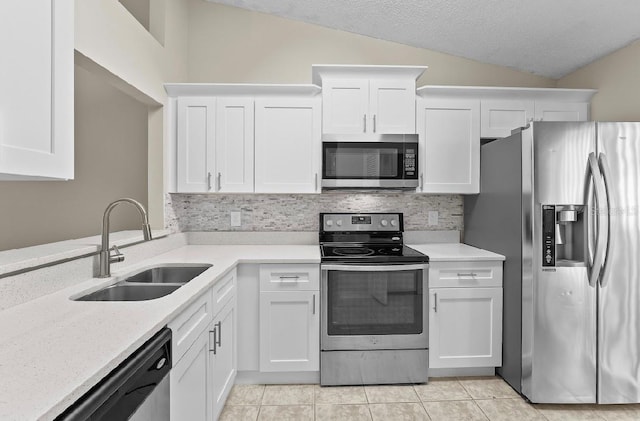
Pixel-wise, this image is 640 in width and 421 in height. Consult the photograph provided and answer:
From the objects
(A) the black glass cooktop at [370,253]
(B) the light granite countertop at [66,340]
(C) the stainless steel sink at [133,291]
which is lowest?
(C) the stainless steel sink at [133,291]

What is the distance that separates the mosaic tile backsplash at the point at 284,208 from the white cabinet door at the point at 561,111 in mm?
1037

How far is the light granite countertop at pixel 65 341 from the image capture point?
76 centimetres

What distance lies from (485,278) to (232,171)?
1.99 metres

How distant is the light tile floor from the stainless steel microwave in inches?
56.1

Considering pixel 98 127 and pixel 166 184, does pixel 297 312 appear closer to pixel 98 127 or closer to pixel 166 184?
pixel 166 184

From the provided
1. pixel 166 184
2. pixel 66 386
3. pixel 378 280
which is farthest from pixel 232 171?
pixel 66 386

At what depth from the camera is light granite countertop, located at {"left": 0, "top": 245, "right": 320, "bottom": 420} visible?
76 centimetres

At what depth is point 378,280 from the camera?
100 inches

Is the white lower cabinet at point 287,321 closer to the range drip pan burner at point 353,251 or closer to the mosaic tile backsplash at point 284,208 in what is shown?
the range drip pan burner at point 353,251

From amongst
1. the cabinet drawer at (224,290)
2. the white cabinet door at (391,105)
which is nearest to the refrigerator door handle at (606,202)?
the white cabinet door at (391,105)

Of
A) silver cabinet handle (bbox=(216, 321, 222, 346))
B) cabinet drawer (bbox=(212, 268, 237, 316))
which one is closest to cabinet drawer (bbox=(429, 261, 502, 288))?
cabinet drawer (bbox=(212, 268, 237, 316))

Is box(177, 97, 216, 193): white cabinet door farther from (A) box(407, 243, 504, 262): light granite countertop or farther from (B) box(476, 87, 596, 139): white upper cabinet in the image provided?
(B) box(476, 87, 596, 139): white upper cabinet

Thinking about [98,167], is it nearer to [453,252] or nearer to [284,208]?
[284,208]

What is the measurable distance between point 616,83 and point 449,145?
1270mm
